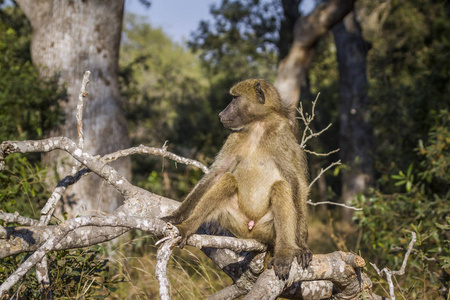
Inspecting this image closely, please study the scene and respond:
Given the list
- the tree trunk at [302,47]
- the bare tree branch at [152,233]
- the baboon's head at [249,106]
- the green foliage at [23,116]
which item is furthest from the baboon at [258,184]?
the tree trunk at [302,47]

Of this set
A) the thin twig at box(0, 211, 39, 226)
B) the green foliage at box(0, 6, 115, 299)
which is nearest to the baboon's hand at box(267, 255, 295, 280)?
the thin twig at box(0, 211, 39, 226)

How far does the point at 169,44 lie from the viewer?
49.8 m

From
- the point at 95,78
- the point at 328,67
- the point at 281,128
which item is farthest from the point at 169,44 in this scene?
the point at 281,128

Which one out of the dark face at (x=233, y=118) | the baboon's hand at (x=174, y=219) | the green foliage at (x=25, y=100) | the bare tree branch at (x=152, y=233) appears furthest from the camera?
the green foliage at (x=25, y=100)

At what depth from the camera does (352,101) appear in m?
11.7

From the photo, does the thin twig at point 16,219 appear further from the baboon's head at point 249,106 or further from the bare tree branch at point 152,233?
the baboon's head at point 249,106

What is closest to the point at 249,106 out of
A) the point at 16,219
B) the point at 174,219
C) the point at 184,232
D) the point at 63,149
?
the point at 174,219

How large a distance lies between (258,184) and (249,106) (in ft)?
2.51

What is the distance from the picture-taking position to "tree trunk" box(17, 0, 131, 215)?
6.68 meters

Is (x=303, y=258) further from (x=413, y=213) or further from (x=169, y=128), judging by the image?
(x=169, y=128)

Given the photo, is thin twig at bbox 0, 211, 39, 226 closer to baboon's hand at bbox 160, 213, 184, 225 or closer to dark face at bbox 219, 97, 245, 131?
baboon's hand at bbox 160, 213, 184, 225

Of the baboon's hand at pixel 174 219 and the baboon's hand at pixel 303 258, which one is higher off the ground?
the baboon's hand at pixel 174 219

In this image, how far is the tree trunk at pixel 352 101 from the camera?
11422 mm

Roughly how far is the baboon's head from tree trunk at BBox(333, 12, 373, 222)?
7258mm
